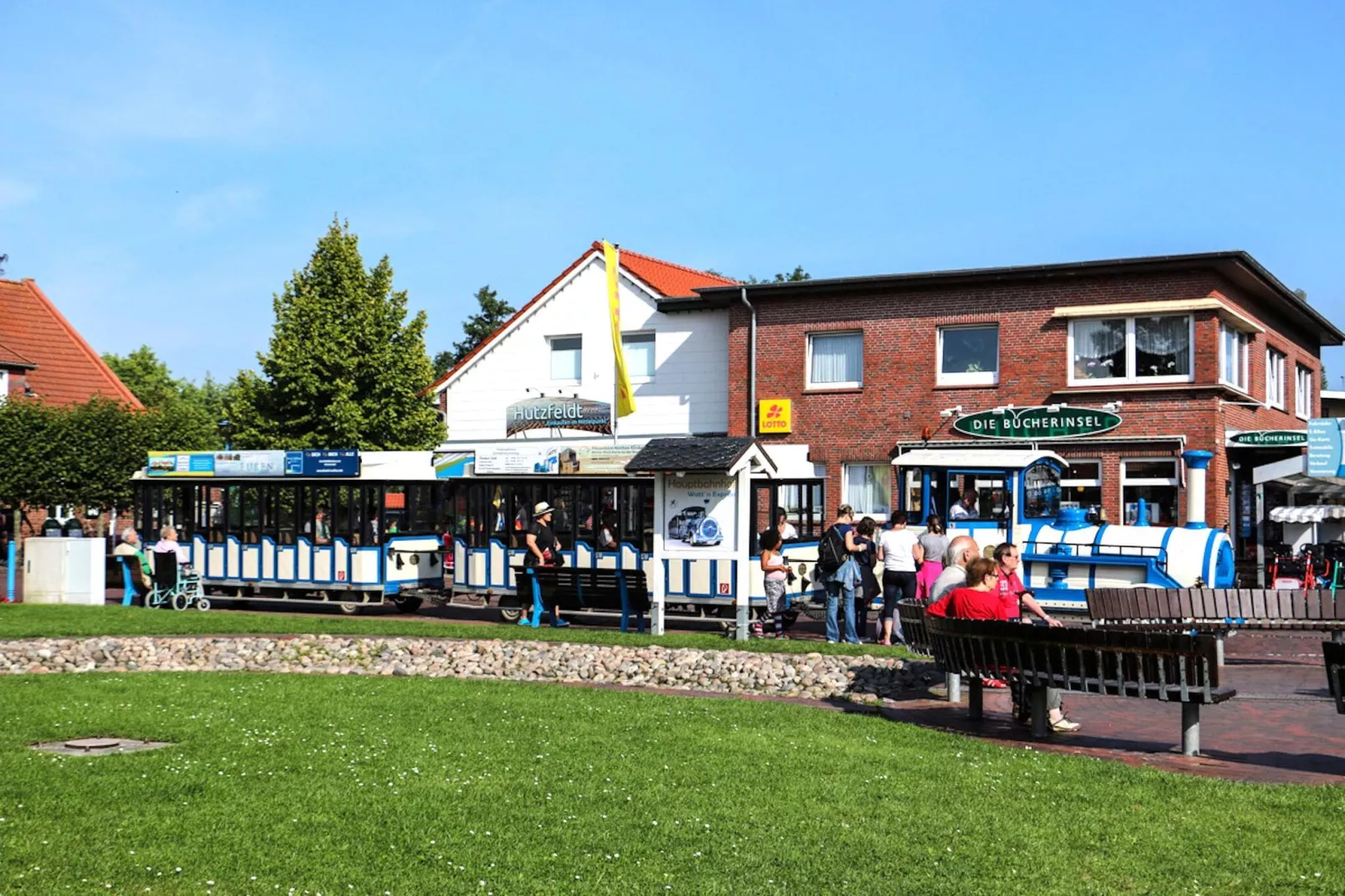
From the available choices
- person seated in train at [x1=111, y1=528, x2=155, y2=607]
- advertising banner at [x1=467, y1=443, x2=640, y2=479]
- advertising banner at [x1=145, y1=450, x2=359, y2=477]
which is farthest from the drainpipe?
person seated in train at [x1=111, y1=528, x2=155, y2=607]

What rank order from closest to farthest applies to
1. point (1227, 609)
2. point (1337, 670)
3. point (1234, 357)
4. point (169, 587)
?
point (1337, 670)
point (1227, 609)
point (169, 587)
point (1234, 357)

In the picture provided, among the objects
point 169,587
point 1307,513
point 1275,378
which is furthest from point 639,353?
point 1307,513

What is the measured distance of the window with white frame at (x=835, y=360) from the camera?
31.7 m

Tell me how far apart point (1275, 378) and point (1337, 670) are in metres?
26.2

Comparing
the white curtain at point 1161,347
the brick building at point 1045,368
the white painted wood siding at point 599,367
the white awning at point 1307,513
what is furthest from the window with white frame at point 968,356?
the white awning at point 1307,513

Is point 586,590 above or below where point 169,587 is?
above

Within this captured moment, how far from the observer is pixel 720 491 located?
1858cm

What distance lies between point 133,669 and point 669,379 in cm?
1971

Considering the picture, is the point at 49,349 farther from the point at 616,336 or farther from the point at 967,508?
the point at 967,508

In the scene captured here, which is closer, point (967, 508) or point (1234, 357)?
point (967, 508)

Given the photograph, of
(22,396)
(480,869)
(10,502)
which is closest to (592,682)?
(480,869)

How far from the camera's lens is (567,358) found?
36969 mm

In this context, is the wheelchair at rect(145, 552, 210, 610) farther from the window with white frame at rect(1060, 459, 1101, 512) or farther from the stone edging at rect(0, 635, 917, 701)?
the window with white frame at rect(1060, 459, 1101, 512)

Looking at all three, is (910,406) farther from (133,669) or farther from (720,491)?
(133,669)
